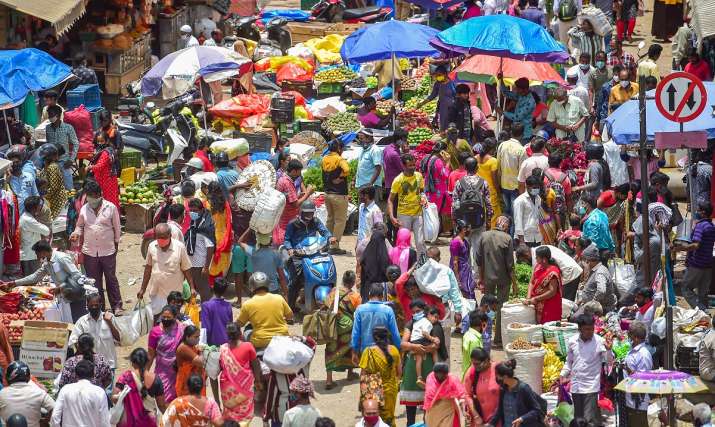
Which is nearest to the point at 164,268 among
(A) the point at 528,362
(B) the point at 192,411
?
(B) the point at 192,411

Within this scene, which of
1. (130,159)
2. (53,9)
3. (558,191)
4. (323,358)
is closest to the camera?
(323,358)

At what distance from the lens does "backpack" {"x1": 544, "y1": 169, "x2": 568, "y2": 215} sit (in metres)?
17.5

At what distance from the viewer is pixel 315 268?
53.8ft

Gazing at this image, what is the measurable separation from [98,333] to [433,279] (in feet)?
10.3

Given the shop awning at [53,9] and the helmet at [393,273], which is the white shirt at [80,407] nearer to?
the helmet at [393,273]

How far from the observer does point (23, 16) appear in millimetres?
24516

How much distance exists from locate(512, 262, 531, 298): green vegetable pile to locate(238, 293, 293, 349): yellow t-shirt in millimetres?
3059

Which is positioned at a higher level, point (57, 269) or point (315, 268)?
point (57, 269)

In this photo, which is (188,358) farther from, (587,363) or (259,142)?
(259,142)

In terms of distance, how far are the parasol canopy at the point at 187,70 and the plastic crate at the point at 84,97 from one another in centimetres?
151

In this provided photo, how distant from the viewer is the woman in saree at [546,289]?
49.7ft

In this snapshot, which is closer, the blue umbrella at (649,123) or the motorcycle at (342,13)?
the blue umbrella at (649,123)

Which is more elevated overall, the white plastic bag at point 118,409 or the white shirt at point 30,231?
the white shirt at point 30,231

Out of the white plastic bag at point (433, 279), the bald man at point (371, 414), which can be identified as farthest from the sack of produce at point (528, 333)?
the bald man at point (371, 414)
